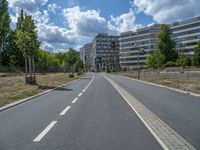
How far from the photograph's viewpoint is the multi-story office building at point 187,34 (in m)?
121

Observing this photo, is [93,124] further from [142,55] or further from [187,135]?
[142,55]

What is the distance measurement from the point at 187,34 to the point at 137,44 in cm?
4010

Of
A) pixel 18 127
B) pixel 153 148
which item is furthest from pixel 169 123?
pixel 18 127

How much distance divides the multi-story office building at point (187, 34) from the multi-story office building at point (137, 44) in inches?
688

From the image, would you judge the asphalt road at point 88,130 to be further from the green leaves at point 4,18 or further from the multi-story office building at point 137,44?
the multi-story office building at point 137,44

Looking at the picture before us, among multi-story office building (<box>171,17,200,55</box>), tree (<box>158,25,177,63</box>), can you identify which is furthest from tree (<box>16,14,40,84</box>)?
multi-story office building (<box>171,17,200,55</box>)

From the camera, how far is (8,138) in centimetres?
679

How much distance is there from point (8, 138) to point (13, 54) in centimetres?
8467

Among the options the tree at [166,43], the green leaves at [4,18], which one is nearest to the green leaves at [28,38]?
the green leaves at [4,18]

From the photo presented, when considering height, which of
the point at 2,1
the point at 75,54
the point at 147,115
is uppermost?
the point at 2,1

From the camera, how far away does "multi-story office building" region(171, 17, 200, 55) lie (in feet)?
397

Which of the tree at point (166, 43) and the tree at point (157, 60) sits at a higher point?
the tree at point (166, 43)

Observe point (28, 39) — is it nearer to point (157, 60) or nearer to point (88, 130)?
point (88, 130)

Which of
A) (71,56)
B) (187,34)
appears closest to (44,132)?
(71,56)
